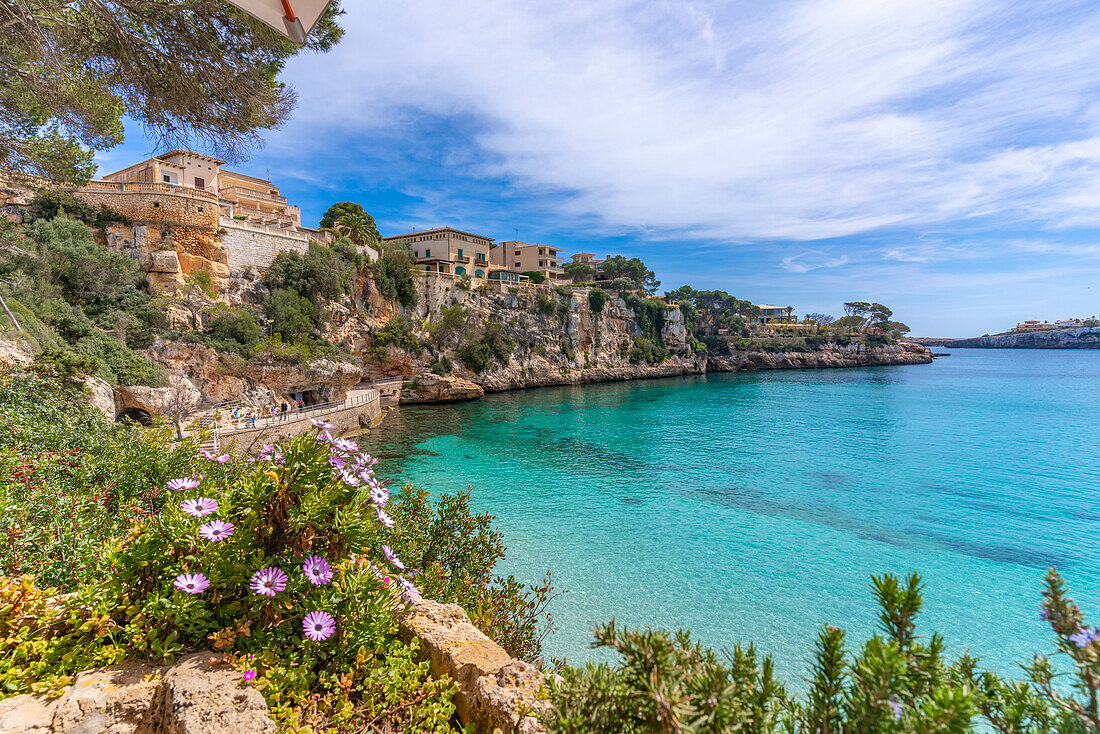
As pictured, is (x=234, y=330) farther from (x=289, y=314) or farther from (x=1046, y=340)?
(x=1046, y=340)

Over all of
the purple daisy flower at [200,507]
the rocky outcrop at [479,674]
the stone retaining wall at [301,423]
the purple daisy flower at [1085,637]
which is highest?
the purple daisy flower at [200,507]

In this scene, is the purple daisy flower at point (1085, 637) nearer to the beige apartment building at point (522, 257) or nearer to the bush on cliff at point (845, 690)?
the bush on cliff at point (845, 690)

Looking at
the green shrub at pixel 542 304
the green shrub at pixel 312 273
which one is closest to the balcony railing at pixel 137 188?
the green shrub at pixel 312 273

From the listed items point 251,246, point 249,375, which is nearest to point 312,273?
point 251,246

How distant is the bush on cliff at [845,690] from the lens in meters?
1.16

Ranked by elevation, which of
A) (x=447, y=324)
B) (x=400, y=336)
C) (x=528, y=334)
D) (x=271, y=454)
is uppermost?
(x=447, y=324)

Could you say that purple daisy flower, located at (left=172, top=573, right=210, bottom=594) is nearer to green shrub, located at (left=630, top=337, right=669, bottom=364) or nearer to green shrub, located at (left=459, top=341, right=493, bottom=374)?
green shrub, located at (left=459, top=341, right=493, bottom=374)

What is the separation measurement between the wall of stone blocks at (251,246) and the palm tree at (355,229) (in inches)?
268

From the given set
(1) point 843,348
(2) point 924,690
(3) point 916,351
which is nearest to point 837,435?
(2) point 924,690

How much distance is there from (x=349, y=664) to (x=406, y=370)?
3203cm

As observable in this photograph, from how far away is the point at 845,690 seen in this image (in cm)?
127

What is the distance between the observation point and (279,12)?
2.33 metres

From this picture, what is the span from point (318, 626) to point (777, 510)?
14.1 m

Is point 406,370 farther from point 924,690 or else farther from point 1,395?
point 924,690
